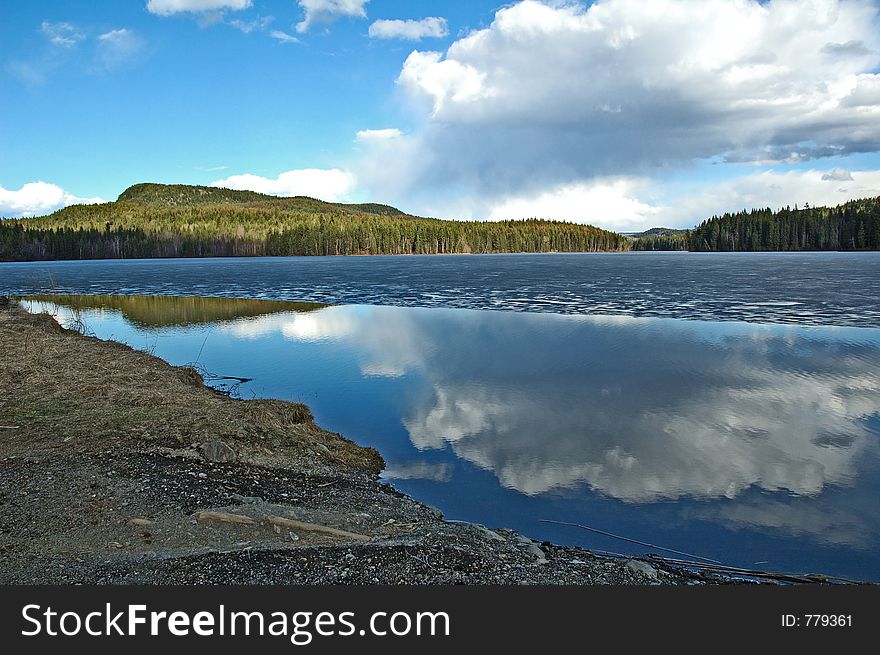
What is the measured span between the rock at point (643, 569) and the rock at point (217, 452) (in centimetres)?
615

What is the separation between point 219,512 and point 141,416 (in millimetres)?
4935

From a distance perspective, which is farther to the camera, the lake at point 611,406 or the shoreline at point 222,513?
the lake at point 611,406

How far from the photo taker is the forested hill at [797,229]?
481 ft

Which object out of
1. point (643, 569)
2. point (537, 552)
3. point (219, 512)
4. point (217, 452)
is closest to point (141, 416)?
point (217, 452)

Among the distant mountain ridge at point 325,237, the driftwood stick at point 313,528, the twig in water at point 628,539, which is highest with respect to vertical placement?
the distant mountain ridge at point 325,237

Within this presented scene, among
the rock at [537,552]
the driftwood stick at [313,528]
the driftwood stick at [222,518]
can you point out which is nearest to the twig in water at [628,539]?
the rock at [537,552]

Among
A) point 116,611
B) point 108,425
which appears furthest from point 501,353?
point 116,611

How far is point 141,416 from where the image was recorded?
36.7 ft

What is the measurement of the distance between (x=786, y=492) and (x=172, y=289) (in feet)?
168

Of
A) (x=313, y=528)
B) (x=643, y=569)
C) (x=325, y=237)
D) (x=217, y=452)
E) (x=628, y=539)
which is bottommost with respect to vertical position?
(x=628, y=539)

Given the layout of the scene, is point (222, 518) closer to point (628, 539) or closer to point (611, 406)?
point (628, 539)

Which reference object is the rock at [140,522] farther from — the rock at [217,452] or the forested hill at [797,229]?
the forested hill at [797,229]

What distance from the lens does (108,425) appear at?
34.7 ft

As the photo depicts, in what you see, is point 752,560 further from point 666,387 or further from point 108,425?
point 108,425
